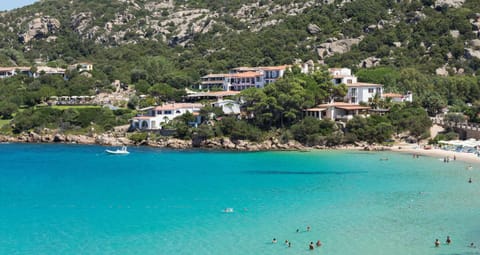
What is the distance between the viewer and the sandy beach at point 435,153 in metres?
57.3

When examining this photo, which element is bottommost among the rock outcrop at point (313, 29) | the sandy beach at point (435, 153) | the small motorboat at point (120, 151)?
the small motorboat at point (120, 151)

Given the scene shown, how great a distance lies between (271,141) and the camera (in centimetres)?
6912

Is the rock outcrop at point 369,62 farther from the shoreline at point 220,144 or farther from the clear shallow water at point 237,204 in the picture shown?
the clear shallow water at point 237,204

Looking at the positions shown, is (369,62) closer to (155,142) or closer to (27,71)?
(155,142)

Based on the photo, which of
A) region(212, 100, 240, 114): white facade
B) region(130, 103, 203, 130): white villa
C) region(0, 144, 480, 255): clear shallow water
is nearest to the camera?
region(0, 144, 480, 255): clear shallow water

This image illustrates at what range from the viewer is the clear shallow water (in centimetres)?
3231

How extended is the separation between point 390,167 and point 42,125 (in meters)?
42.7

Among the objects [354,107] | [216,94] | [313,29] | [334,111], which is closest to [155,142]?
[216,94]

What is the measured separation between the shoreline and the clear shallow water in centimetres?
338

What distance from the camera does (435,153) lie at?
61.1 m

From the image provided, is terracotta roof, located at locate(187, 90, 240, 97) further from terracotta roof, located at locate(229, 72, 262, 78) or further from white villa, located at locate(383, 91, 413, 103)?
white villa, located at locate(383, 91, 413, 103)

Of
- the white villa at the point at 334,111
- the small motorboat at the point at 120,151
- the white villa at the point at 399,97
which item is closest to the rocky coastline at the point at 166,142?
the small motorboat at the point at 120,151

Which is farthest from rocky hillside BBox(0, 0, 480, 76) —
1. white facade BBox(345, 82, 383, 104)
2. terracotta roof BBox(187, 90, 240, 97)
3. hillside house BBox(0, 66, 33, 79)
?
white facade BBox(345, 82, 383, 104)

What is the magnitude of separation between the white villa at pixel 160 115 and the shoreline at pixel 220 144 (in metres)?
2.30
